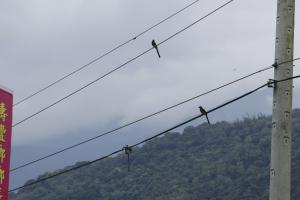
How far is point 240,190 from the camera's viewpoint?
78062mm

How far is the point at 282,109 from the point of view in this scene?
11016 millimetres

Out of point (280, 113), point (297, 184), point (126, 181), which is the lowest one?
point (280, 113)

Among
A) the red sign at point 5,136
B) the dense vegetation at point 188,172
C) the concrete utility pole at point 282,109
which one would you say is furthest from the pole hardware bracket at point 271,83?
the dense vegetation at point 188,172

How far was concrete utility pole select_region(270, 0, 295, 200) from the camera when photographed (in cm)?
1088

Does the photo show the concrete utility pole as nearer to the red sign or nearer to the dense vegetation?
the red sign

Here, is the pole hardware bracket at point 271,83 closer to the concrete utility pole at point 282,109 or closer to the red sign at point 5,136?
the concrete utility pole at point 282,109

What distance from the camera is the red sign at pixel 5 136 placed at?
13352mm

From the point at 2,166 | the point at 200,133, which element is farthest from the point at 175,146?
the point at 2,166

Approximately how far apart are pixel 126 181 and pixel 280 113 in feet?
261

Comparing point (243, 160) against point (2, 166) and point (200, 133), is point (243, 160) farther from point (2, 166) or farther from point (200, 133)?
point (2, 166)

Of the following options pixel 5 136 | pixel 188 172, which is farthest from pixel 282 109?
pixel 188 172

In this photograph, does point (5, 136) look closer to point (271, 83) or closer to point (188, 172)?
point (271, 83)

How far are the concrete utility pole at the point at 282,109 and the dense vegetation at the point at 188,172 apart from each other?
63696 millimetres

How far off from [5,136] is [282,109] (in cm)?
534
